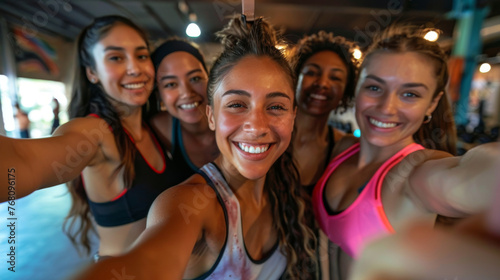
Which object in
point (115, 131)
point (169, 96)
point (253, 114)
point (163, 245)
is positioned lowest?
point (163, 245)

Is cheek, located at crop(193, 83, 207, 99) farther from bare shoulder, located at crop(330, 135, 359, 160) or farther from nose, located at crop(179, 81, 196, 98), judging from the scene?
bare shoulder, located at crop(330, 135, 359, 160)

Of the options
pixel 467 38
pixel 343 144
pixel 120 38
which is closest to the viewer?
pixel 120 38

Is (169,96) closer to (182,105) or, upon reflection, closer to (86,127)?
(182,105)

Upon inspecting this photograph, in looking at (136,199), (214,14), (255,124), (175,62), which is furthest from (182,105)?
(214,14)

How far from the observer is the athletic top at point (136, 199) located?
1.31 meters

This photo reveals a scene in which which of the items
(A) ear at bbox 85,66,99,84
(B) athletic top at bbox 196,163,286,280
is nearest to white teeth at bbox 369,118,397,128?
(B) athletic top at bbox 196,163,286,280

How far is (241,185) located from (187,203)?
30cm

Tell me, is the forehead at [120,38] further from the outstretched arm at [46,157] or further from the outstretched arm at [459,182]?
the outstretched arm at [459,182]

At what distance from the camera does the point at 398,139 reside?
1217mm

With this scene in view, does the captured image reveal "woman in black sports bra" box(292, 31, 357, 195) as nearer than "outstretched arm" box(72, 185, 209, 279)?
No

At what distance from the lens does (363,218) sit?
3.62 ft

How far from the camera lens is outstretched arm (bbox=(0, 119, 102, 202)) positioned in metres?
0.71

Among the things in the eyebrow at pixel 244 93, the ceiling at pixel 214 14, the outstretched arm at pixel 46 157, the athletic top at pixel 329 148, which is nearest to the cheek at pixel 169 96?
the outstretched arm at pixel 46 157

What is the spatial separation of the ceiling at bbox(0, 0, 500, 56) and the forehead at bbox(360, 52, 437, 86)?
2.81 metres
